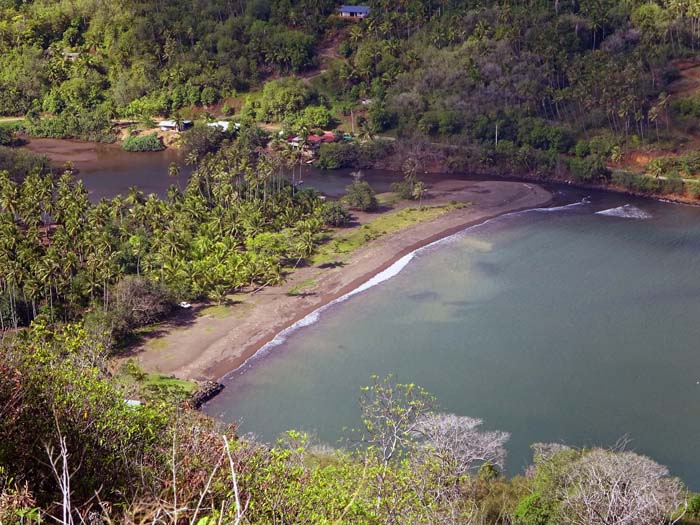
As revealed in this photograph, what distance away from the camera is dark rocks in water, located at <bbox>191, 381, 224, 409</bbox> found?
4447cm

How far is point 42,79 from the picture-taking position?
116 metres

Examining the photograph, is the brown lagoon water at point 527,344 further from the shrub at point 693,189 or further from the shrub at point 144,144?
the shrub at point 144,144

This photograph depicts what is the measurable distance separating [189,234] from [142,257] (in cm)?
512

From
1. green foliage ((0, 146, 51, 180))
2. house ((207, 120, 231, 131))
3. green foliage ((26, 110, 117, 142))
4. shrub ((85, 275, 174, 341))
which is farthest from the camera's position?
green foliage ((26, 110, 117, 142))

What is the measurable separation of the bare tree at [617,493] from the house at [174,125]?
275 feet

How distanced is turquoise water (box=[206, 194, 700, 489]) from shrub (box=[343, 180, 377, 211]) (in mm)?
10965

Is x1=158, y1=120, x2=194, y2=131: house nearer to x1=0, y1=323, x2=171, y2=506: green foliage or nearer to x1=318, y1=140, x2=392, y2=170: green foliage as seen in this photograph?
x1=318, y1=140, x2=392, y2=170: green foliage

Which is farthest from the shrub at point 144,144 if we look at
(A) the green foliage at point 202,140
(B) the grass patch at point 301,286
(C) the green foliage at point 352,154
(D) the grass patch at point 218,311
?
(D) the grass patch at point 218,311

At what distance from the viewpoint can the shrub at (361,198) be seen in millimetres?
77688

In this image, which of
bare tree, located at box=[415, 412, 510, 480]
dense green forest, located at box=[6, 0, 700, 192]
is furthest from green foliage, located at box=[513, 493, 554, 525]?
dense green forest, located at box=[6, 0, 700, 192]

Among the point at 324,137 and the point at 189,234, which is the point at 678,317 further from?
the point at 324,137

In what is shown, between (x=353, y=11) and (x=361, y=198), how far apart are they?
Result: 5228 centimetres

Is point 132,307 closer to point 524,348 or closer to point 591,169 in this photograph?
point 524,348

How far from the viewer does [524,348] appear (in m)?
50.8
